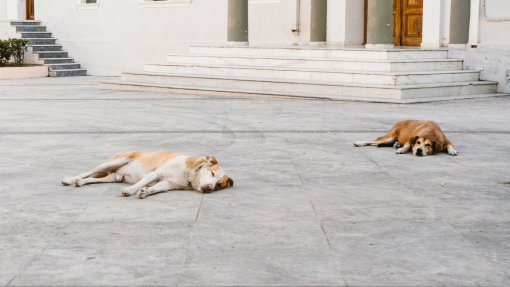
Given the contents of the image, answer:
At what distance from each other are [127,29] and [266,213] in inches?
831

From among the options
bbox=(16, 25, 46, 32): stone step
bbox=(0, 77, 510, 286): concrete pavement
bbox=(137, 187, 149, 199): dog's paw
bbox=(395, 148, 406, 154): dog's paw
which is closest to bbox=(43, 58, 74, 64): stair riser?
bbox=(16, 25, 46, 32): stone step

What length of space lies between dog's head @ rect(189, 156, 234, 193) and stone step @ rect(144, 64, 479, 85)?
954 centimetres

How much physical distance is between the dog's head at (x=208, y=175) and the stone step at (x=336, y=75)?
9541 mm

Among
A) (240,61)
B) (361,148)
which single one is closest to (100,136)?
(361,148)

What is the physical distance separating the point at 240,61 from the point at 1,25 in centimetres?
1234

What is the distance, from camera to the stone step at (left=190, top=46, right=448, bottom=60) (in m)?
17.0

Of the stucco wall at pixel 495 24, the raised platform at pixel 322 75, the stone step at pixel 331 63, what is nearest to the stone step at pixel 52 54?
the raised platform at pixel 322 75

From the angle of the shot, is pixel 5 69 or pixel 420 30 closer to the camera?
pixel 420 30

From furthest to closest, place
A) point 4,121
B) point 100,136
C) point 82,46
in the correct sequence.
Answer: point 82,46
point 4,121
point 100,136

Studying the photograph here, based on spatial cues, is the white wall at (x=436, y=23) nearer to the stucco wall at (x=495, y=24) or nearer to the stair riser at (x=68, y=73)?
the stucco wall at (x=495, y=24)

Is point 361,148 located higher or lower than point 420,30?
lower

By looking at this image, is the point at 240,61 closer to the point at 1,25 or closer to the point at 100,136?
the point at 100,136

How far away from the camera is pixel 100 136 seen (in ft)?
36.6

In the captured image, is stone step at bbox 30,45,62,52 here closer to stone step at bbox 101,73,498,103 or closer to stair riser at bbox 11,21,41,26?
stair riser at bbox 11,21,41,26
